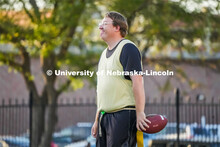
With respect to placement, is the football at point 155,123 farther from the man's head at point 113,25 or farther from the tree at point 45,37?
the tree at point 45,37

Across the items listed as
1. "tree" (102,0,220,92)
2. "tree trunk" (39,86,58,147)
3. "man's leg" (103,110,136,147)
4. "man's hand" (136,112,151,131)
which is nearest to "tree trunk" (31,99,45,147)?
"tree trunk" (39,86,58,147)

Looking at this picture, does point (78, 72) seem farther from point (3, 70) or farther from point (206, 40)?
point (3, 70)

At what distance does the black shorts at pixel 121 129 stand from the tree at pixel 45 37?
7017 millimetres

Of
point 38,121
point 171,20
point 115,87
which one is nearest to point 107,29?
point 115,87

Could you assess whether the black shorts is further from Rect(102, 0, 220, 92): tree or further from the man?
Rect(102, 0, 220, 92): tree

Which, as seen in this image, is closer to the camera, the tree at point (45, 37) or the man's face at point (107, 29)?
the man's face at point (107, 29)

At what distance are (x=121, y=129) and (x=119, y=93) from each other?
1.01 feet

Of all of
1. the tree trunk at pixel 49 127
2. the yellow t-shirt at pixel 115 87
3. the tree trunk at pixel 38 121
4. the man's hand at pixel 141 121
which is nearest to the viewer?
the man's hand at pixel 141 121

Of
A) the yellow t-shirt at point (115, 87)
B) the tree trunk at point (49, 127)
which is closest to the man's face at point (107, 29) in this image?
the yellow t-shirt at point (115, 87)

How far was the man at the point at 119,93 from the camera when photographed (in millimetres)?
3686

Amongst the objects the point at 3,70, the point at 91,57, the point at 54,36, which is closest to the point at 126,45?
the point at 54,36

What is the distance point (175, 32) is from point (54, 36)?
381cm

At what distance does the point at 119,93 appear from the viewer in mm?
3752

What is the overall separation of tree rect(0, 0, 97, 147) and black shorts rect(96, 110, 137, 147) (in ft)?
23.0
